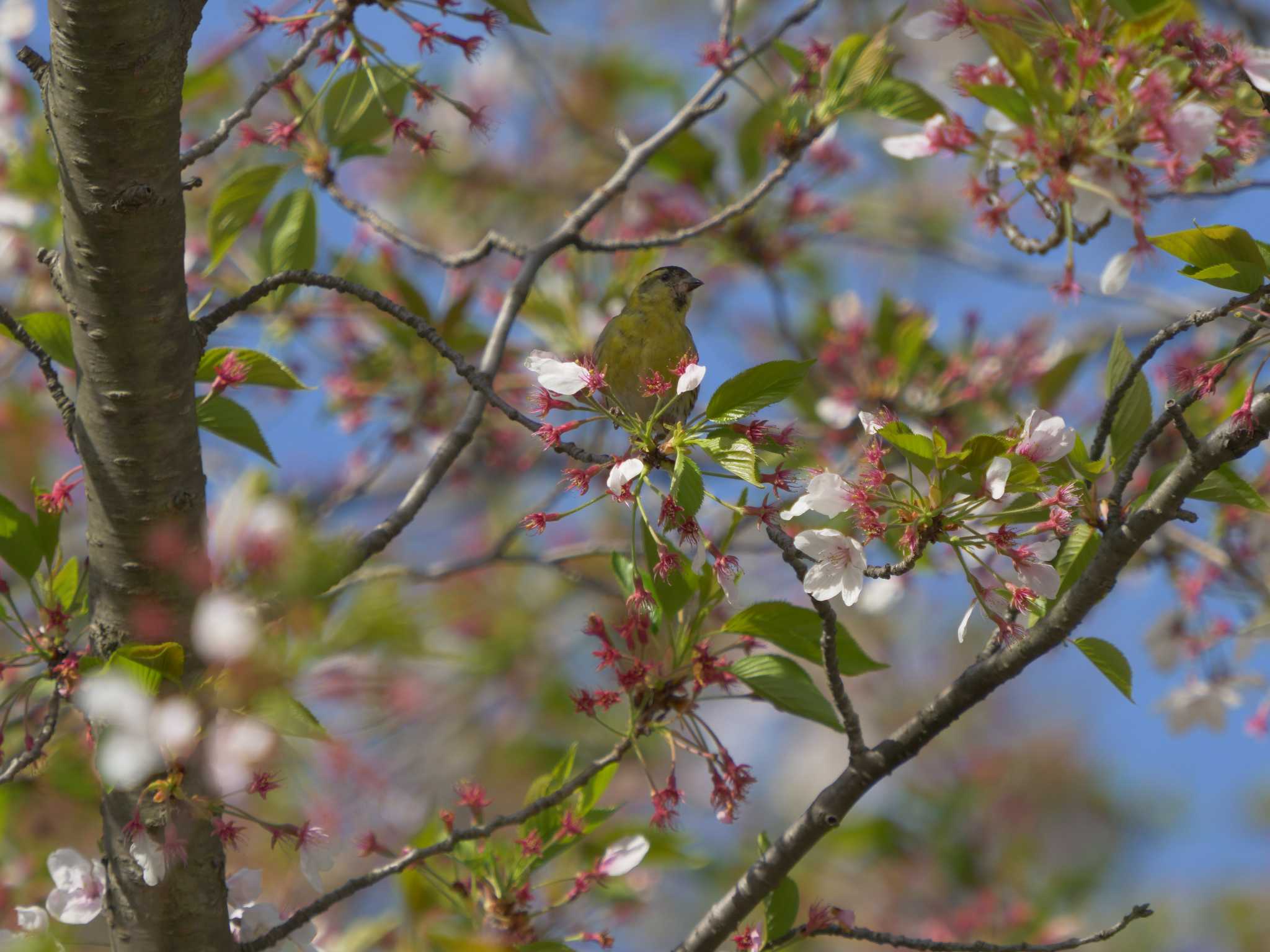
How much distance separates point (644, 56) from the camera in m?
7.59

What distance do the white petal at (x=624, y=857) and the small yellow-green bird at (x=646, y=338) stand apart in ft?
4.11

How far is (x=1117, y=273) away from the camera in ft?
8.12

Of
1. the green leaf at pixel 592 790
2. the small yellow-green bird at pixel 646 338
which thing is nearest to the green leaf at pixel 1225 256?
the green leaf at pixel 592 790

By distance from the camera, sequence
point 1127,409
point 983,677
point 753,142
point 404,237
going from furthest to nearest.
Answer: point 753,142 → point 404,237 → point 1127,409 → point 983,677

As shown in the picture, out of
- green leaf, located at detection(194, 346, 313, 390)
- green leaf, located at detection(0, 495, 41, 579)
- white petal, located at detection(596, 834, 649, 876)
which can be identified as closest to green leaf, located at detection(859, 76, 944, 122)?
green leaf, located at detection(194, 346, 313, 390)

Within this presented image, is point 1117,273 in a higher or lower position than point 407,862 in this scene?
higher

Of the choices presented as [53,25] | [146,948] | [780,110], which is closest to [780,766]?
[780,110]

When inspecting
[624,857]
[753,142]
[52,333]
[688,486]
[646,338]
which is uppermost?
[753,142]

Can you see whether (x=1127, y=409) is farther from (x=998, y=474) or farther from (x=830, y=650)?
(x=830, y=650)

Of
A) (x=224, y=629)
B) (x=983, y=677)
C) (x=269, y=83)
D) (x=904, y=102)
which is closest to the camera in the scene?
(x=224, y=629)

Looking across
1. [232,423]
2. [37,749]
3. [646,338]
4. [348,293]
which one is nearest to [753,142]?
[646,338]

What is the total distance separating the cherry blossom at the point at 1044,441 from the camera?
204cm

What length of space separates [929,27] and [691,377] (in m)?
1.22

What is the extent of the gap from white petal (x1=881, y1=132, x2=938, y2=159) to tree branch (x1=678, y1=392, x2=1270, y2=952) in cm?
102
